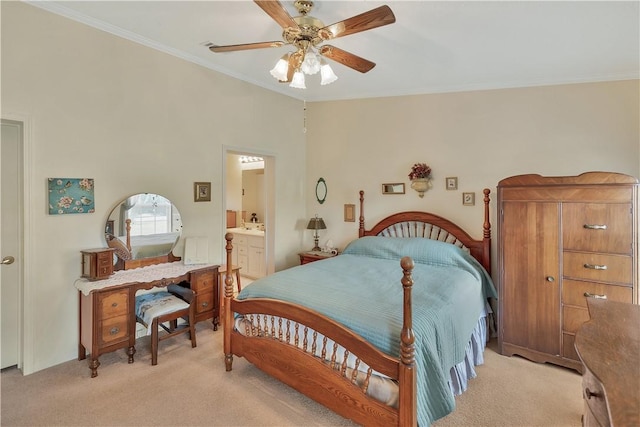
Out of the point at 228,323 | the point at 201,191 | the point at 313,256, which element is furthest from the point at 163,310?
the point at 313,256

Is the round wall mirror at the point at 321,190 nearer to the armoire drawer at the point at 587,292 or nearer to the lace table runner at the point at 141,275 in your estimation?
the lace table runner at the point at 141,275

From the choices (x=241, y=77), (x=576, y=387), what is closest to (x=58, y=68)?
(x=241, y=77)

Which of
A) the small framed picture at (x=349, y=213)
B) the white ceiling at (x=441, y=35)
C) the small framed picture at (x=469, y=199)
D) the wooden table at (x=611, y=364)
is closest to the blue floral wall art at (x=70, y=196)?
the white ceiling at (x=441, y=35)

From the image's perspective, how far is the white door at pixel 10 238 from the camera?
2.64 metres

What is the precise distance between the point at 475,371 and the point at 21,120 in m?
4.40

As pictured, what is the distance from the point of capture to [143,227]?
3.30 m

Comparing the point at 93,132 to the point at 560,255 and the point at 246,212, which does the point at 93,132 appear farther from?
the point at 560,255

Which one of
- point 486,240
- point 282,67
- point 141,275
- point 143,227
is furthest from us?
point 486,240

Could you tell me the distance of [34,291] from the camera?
2670 millimetres

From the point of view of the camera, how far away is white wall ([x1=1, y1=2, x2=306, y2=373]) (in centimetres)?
263

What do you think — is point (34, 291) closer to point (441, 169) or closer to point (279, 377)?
point (279, 377)

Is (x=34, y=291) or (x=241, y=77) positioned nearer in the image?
A: (x=34, y=291)

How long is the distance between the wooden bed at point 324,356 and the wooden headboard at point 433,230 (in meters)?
2.27

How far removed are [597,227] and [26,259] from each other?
485 cm
